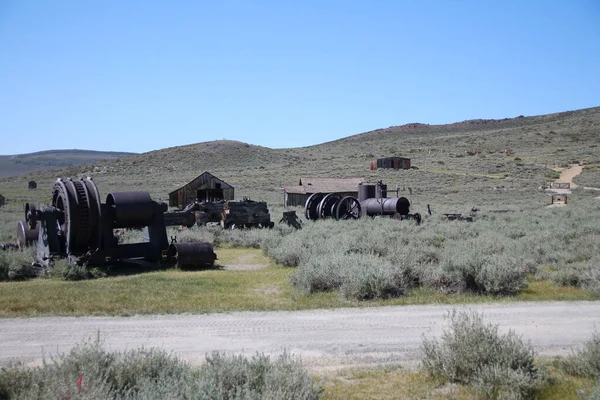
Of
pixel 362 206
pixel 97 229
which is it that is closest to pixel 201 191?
pixel 362 206

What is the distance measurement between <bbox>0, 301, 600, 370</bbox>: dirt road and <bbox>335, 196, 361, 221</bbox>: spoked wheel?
59.7 ft

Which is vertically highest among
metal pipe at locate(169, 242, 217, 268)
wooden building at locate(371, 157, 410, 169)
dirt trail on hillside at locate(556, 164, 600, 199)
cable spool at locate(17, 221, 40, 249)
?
wooden building at locate(371, 157, 410, 169)

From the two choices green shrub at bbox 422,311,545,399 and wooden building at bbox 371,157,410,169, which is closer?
green shrub at bbox 422,311,545,399

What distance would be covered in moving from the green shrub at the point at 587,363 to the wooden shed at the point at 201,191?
1257 inches

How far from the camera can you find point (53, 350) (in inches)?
289

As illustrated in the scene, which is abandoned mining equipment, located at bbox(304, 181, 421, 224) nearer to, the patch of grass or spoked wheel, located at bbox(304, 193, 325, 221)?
spoked wheel, located at bbox(304, 193, 325, 221)

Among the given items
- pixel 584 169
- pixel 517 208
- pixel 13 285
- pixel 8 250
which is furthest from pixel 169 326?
pixel 584 169

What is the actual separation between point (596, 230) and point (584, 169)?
161 ft

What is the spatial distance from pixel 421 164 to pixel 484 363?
7442 cm

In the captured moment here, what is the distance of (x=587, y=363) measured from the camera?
6.17 m

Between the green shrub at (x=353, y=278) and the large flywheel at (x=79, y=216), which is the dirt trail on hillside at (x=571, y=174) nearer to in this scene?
the green shrub at (x=353, y=278)

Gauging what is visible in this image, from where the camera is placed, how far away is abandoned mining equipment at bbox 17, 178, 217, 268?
1461 centimetres

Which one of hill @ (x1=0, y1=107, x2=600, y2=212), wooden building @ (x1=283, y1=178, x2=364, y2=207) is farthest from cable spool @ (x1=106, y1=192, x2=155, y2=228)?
hill @ (x1=0, y1=107, x2=600, y2=212)

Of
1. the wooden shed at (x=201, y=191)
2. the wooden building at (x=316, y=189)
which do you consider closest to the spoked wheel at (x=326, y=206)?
the wooden shed at (x=201, y=191)
